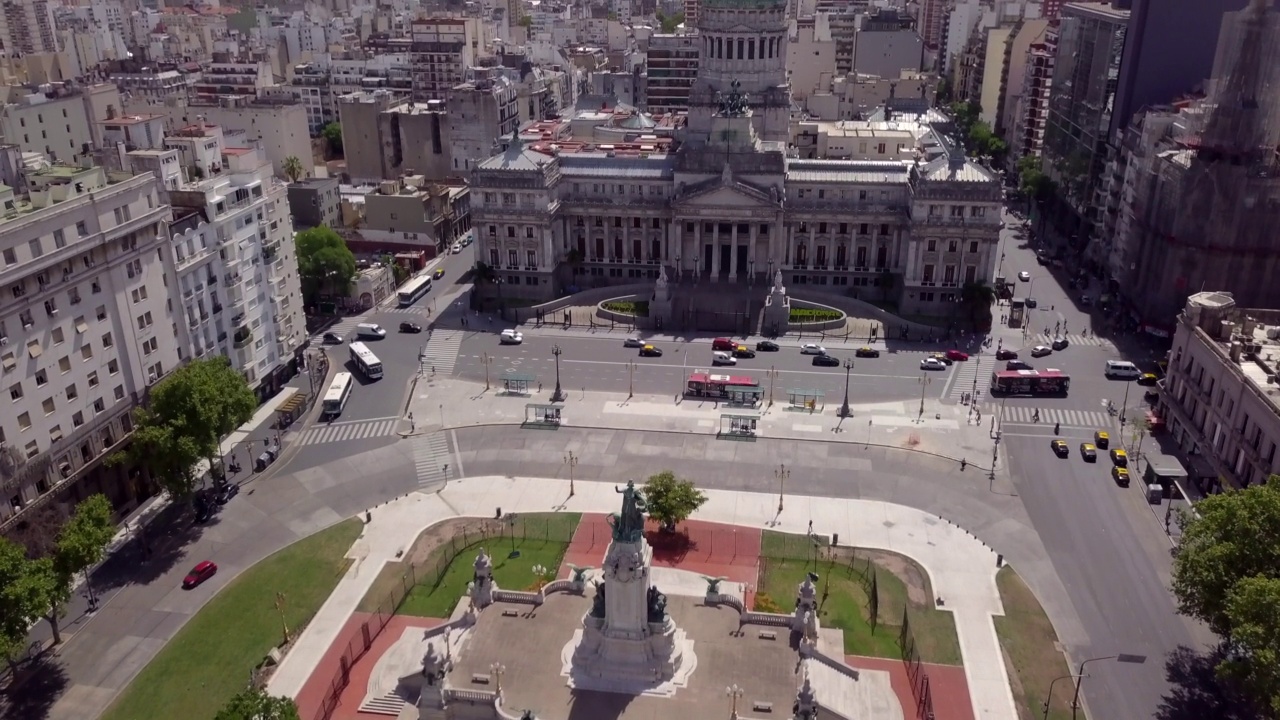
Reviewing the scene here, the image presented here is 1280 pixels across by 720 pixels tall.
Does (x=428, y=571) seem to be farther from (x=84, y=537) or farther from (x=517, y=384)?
(x=517, y=384)

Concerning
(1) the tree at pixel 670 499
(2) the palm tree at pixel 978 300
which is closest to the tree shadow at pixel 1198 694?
(1) the tree at pixel 670 499

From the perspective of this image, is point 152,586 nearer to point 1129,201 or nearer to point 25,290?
point 25,290

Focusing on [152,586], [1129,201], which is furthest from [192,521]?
[1129,201]

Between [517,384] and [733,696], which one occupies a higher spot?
[517,384]

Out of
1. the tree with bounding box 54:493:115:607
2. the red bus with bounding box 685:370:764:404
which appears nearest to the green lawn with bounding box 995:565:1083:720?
the red bus with bounding box 685:370:764:404

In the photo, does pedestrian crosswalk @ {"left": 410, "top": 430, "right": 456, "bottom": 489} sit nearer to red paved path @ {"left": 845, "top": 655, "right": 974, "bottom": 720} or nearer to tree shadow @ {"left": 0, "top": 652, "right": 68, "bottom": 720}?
tree shadow @ {"left": 0, "top": 652, "right": 68, "bottom": 720}

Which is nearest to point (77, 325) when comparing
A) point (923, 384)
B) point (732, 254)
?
point (923, 384)
